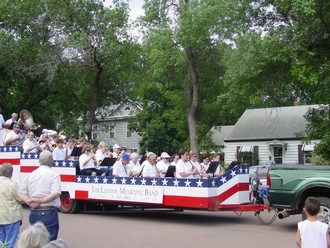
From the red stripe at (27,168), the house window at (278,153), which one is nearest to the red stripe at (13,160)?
the red stripe at (27,168)

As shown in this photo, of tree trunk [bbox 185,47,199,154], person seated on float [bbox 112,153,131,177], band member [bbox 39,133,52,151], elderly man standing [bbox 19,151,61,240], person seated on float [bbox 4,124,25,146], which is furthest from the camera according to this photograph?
tree trunk [bbox 185,47,199,154]

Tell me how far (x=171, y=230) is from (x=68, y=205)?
185 inches

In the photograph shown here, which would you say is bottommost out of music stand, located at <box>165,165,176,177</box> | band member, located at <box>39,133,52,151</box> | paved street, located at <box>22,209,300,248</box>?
paved street, located at <box>22,209,300,248</box>

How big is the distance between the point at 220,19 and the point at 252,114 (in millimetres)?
16009

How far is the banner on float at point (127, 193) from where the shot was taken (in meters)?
14.1

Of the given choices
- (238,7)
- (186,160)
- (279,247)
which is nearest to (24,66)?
(238,7)

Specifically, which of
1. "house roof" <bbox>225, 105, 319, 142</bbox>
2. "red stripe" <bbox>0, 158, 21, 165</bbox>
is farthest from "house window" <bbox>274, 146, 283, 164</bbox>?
"red stripe" <bbox>0, 158, 21, 165</bbox>

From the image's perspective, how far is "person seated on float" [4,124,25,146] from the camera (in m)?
17.2

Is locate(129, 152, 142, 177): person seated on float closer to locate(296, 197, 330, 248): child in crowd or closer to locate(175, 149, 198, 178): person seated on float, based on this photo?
locate(175, 149, 198, 178): person seated on float

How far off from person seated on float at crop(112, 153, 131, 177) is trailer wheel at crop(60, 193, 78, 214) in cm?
184

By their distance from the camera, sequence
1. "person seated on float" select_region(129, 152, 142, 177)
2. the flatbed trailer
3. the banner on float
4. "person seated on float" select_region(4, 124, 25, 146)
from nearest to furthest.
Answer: the flatbed trailer → the banner on float → "person seated on float" select_region(129, 152, 142, 177) → "person seated on float" select_region(4, 124, 25, 146)

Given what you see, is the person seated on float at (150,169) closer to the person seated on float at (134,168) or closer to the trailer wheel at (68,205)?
the person seated on float at (134,168)

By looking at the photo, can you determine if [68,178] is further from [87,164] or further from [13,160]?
[13,160]

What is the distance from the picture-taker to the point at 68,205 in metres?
16.1
